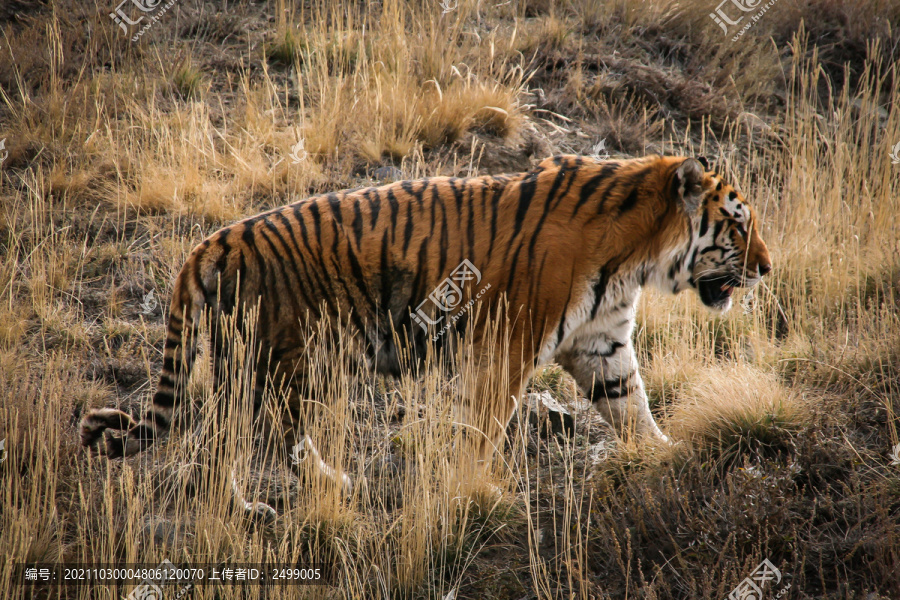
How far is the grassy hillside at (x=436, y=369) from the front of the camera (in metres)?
3.33

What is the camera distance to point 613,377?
14.1 feet

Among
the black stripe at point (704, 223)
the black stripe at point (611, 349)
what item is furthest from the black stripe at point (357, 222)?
the black stripe at point (704, 223)

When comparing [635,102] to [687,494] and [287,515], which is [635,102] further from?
[287,515]

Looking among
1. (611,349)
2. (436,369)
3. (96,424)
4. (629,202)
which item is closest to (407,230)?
(436,369)

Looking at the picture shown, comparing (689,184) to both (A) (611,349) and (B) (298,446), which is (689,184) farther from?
(B) (298,446)

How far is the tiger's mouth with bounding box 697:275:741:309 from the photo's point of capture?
4.18m

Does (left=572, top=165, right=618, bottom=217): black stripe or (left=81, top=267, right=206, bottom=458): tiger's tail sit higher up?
(left=572, top=165, right=618, bottom=217): black stripe

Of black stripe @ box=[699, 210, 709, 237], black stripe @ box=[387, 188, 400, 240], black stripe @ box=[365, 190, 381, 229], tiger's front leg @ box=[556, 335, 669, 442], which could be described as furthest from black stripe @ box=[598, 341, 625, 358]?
black stripe @ box=[365, 190, 381, 229]

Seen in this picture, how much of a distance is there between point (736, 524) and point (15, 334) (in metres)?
4.70

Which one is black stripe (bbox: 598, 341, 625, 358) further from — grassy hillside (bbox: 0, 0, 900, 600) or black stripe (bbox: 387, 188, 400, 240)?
black stripe (bbox: 387, 188, 400, 240)

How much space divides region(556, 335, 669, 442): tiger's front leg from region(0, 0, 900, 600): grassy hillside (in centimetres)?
17

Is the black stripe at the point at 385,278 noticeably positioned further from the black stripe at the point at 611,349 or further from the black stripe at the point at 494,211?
the black stripe at the point at 611,349

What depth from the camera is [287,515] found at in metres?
3.42

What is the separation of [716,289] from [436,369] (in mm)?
1844
